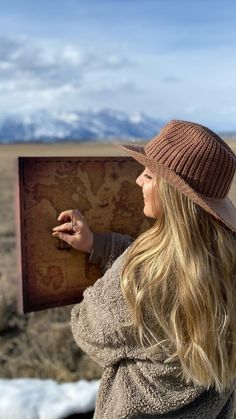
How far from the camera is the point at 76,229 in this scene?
2443 millimetres

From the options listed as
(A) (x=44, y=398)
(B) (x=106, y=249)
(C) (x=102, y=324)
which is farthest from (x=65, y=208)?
(A) (x=44, y=398)

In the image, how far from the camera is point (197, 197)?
2.09 m

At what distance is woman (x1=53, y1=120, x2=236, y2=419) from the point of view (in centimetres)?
212

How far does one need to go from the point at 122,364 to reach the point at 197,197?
60cm

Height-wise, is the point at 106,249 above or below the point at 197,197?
below

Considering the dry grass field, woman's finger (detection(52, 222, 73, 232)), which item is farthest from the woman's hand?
the dry grass field

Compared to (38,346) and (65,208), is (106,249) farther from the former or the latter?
(38,346)

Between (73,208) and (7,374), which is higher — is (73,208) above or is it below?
above

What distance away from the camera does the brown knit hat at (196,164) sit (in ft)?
6.96

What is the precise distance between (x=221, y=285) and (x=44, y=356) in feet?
11.4

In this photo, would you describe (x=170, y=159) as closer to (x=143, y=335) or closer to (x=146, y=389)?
(x=143, y=335)

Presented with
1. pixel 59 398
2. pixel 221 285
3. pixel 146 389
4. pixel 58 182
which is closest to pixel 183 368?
pixel 146 389

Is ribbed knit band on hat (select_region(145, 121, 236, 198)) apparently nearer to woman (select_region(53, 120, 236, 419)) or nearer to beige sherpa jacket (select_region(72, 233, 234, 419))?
woman (select_region(53, 120, 236, 419))

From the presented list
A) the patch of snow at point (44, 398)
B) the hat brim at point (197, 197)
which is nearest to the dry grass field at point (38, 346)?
the patch of snow at point (44, 398)
